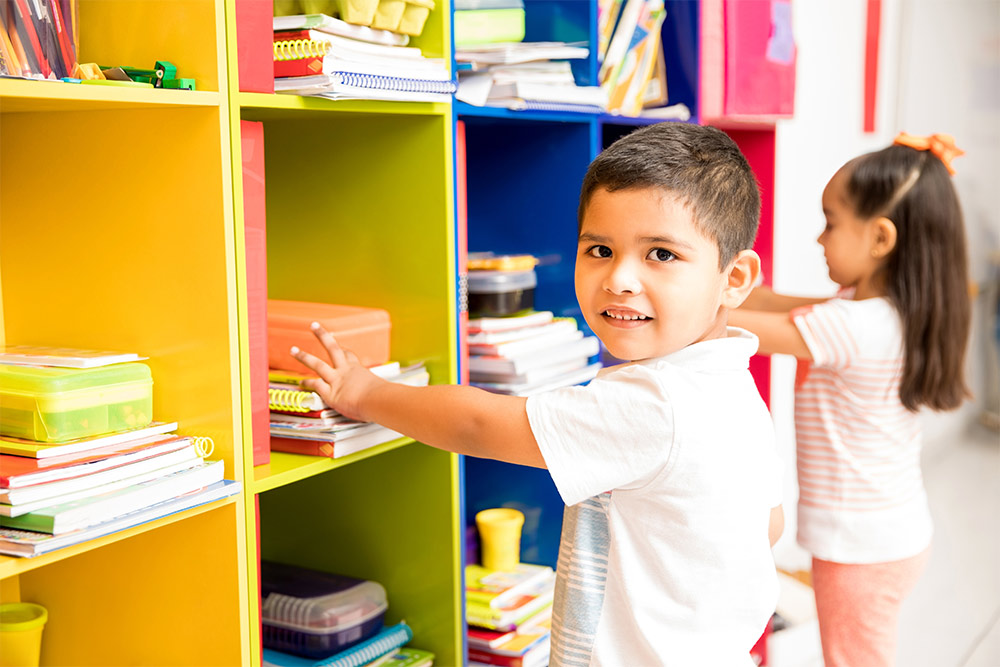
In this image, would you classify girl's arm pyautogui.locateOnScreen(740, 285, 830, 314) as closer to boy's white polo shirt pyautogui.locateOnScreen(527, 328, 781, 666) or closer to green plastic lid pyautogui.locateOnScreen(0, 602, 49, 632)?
boy's white polo shirt pyautogui.locateOnScreen(527, 328, 781, 666)

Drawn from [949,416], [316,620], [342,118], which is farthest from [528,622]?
[949,416]

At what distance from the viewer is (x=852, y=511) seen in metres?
1.81

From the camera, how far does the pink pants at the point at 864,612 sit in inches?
70.0

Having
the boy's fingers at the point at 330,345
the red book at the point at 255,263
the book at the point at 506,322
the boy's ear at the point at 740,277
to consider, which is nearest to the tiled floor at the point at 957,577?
the book at the point at 506,322

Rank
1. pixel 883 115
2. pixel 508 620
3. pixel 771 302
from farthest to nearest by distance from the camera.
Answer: pixel 883 115 < pixel 771 302 < pixel 508 620

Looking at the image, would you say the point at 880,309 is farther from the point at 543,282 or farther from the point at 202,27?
the point at 202,27

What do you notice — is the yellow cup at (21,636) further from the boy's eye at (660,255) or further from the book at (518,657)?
the boy's eye at (660,255)

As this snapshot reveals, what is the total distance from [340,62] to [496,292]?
59 cm

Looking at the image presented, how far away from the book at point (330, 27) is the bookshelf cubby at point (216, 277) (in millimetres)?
81

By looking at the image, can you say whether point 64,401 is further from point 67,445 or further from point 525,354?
point 525,354

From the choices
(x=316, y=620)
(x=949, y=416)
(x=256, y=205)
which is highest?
(x=256, y=205)

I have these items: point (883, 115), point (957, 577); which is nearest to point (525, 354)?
point (957, 577)

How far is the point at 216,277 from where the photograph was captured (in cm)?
113

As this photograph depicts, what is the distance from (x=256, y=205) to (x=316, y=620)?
644 millimetres
